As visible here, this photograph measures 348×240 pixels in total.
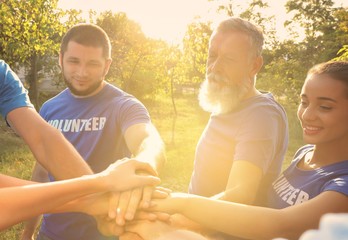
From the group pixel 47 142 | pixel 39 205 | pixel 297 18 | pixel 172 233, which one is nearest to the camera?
pixel 172 233

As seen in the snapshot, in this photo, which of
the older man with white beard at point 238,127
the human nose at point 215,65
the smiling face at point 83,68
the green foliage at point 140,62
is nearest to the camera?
the older man with white beard at point 238,127

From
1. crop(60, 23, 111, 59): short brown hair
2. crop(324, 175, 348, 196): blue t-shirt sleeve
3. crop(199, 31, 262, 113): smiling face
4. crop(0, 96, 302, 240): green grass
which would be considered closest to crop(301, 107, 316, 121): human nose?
crop(324, 175, 348, 196): blue t-shirt sleeve

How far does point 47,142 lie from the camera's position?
226 centimetres

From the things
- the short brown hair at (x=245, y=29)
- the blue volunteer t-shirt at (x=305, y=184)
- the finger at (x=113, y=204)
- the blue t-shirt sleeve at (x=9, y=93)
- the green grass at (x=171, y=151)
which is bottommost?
the green grass at (x=171, y=151)

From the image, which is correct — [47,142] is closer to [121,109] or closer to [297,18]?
[121,109]

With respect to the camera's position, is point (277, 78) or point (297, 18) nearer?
point (277, 78)

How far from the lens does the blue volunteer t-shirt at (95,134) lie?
9.01 feet

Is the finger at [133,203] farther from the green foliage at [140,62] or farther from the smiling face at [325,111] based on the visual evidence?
the green foliage at [140,62]

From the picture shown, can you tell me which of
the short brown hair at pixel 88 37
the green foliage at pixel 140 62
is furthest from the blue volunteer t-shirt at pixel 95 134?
the green foliage at pixel 140 62

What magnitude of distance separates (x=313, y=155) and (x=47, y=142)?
161 centimetres

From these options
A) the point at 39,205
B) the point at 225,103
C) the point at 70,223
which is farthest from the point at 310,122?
the point at 70,223

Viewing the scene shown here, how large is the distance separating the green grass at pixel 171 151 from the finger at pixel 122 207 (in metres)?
4.70

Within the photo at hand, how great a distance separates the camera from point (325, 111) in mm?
1945

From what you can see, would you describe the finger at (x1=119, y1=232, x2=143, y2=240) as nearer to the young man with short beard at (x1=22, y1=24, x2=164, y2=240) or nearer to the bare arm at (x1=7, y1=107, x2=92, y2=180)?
the bare arm at (x1=7, y1=107, x2=92, y2=180)
